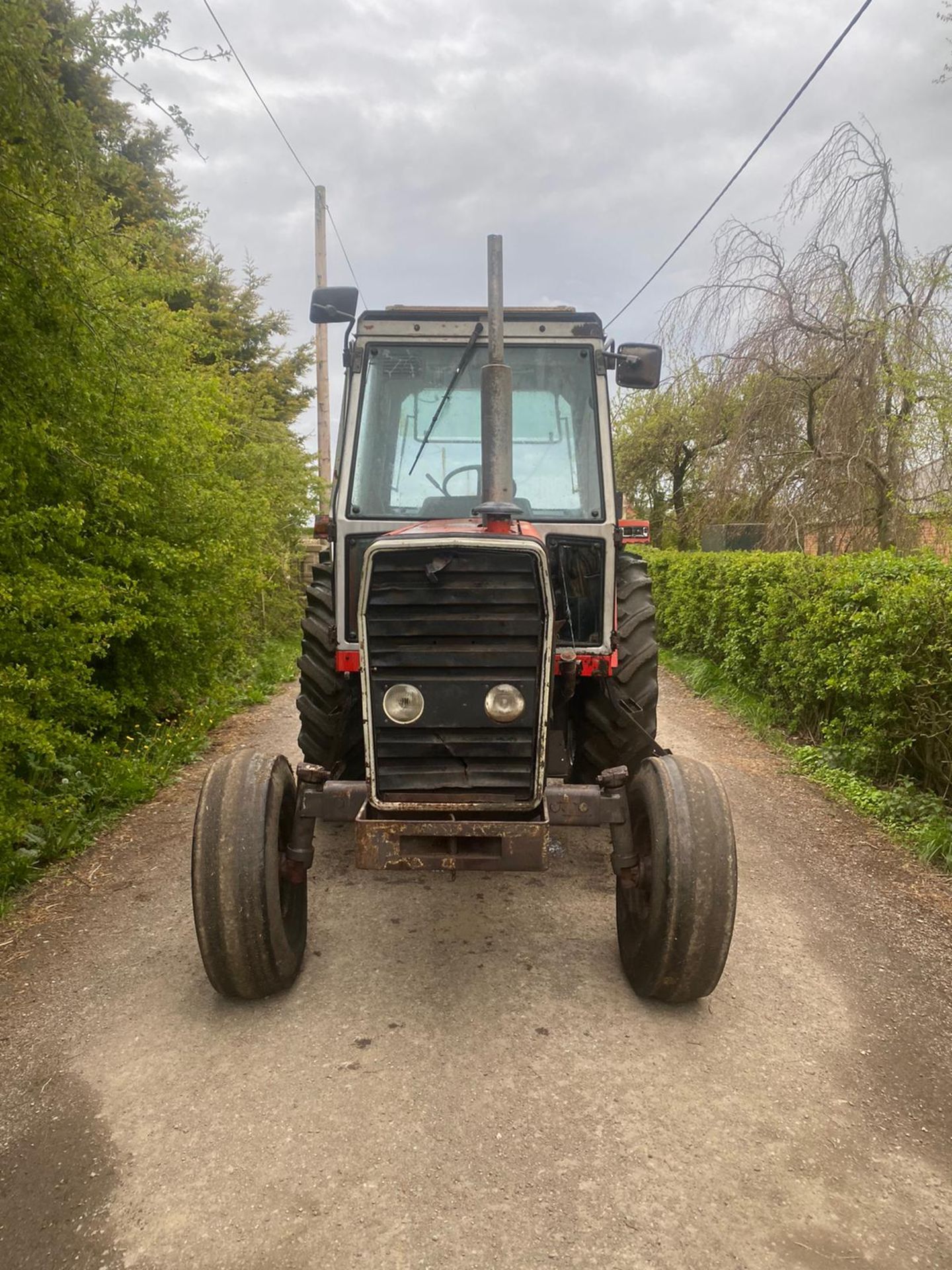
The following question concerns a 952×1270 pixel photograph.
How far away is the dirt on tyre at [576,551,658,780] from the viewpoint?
412 cm

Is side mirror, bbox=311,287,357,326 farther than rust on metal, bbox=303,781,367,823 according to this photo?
Yes

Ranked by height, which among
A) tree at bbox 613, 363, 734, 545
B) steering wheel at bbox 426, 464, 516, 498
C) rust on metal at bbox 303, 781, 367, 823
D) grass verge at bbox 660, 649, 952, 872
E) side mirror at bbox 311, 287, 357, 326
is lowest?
grass verge at bbox 660, 649, 952, 872

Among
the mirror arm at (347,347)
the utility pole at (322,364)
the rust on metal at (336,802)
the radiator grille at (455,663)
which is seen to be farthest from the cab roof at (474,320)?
the utility pole at (322,364)

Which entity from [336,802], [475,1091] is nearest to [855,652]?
[336,802]

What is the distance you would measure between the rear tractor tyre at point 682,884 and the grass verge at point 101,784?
2943mm

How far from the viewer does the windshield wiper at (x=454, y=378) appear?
4.01 meters

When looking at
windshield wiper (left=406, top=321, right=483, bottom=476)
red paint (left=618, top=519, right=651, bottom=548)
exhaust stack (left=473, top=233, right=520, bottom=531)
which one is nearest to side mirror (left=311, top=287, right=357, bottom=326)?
windshield wiper (left=406, top=321, right=483, bottom=476)

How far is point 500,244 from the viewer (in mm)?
3555

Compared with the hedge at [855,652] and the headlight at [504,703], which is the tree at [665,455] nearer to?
the hedge at [855,652]

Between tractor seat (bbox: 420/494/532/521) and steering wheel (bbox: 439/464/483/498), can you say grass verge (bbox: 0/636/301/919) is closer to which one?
tractor seat (bbox: 420/494/532/521)

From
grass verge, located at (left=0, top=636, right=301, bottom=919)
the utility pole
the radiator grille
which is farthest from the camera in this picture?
the utility pole

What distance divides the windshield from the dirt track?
6.40 ft

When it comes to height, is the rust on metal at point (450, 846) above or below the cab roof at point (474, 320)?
below

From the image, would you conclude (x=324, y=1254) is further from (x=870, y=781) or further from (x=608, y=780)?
(x=870, y=781)
